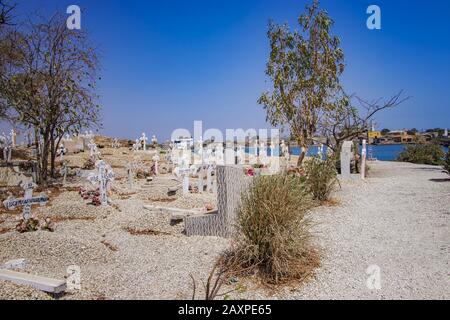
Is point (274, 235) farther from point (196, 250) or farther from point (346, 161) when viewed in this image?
point (346, 161)

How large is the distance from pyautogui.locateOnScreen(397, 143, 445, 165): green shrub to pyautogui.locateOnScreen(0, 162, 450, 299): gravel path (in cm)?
1703

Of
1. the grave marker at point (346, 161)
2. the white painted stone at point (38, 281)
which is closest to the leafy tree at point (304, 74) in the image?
the grave marker at point (346, 161)

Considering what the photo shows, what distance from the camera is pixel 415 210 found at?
8367mm

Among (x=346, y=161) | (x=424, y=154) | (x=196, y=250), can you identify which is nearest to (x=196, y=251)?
(x=196, y=250)

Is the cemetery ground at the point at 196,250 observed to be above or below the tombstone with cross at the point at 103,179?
below

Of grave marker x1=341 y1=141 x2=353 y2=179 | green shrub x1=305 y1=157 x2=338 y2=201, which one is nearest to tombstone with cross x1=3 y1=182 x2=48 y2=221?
green shrub x1=305 y1=157 x2=338 y2=201

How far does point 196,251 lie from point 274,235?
1.62 metres

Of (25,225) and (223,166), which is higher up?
(223,166)

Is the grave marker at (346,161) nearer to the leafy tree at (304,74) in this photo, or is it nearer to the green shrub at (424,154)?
the leafy tree at (304,74)

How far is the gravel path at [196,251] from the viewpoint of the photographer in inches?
162

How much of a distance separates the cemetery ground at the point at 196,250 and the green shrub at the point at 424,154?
16.8 m
